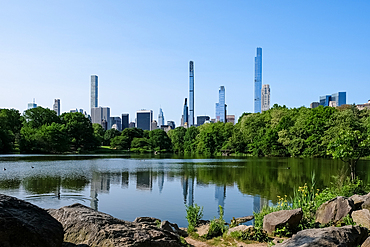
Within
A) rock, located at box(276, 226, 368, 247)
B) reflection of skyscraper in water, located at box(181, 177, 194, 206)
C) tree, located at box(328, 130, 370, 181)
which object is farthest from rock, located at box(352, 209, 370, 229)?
reflection of skyscraper in water, located at box(181, 177, 194, 206)

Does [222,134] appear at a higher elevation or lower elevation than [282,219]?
higher

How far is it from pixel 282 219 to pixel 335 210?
6.13ft

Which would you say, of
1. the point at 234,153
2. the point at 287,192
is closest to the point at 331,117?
the point at 234,153

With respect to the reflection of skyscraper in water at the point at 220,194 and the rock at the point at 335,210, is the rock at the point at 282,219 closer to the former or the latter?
the rock at the point at 335,210

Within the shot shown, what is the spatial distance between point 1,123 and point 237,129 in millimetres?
57484

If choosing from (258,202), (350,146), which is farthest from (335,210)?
(350,146)

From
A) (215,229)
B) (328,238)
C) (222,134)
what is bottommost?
(215,229)

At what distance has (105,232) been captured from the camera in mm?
5043

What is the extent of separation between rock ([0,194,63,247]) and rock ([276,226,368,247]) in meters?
3.82

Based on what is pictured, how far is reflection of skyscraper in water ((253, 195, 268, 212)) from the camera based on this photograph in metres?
13.8

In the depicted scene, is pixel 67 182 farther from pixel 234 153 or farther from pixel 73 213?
pixel 234 153

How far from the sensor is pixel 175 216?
1234 cm

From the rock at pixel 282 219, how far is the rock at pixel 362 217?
145cm

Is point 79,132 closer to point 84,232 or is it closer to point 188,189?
point 188,189
